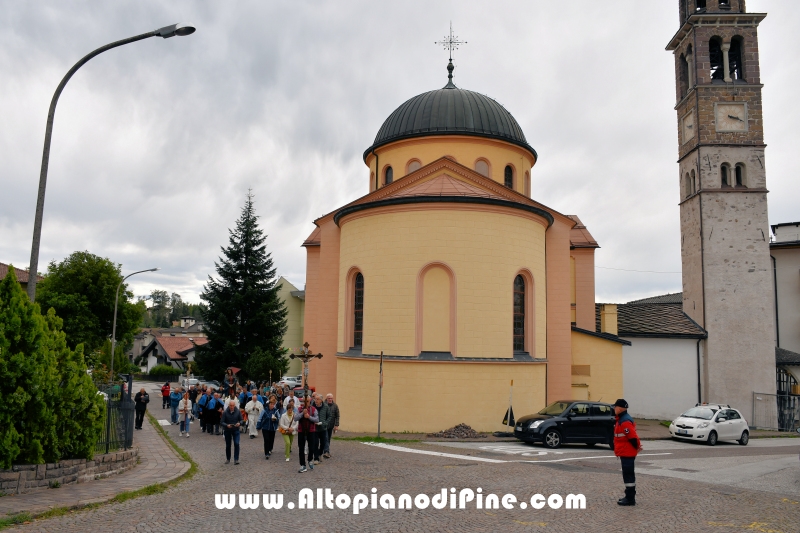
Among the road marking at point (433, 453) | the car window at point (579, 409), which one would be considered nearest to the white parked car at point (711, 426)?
the car window at point (579, 409)

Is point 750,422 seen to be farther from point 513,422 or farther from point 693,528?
point 693,528

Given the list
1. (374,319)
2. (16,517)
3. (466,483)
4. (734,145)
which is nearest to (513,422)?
(374,319)

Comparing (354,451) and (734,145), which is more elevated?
(734,145)

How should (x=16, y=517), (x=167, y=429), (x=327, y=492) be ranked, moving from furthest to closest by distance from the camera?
(x=167, y=429)
(x=327, y=492)
(x=16, y=517)

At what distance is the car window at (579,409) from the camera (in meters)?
16.6

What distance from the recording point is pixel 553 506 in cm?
852

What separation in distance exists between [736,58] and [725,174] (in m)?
5.87

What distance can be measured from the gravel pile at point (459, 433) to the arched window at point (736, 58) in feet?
72.9

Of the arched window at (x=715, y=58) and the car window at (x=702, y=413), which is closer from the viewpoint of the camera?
the car window at (x=702, y=413)

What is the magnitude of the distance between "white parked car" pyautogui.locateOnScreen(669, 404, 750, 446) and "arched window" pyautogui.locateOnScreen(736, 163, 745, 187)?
12492 millimetres

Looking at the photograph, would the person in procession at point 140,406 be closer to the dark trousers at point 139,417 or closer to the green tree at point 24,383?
the dark trousers at point 139,417

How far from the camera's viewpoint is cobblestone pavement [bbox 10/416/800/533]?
7434mm

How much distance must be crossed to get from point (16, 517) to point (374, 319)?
12.8 metres

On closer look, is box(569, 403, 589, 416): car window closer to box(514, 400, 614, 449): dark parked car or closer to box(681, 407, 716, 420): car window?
box(514, 400, 614, 449): dark parked car
